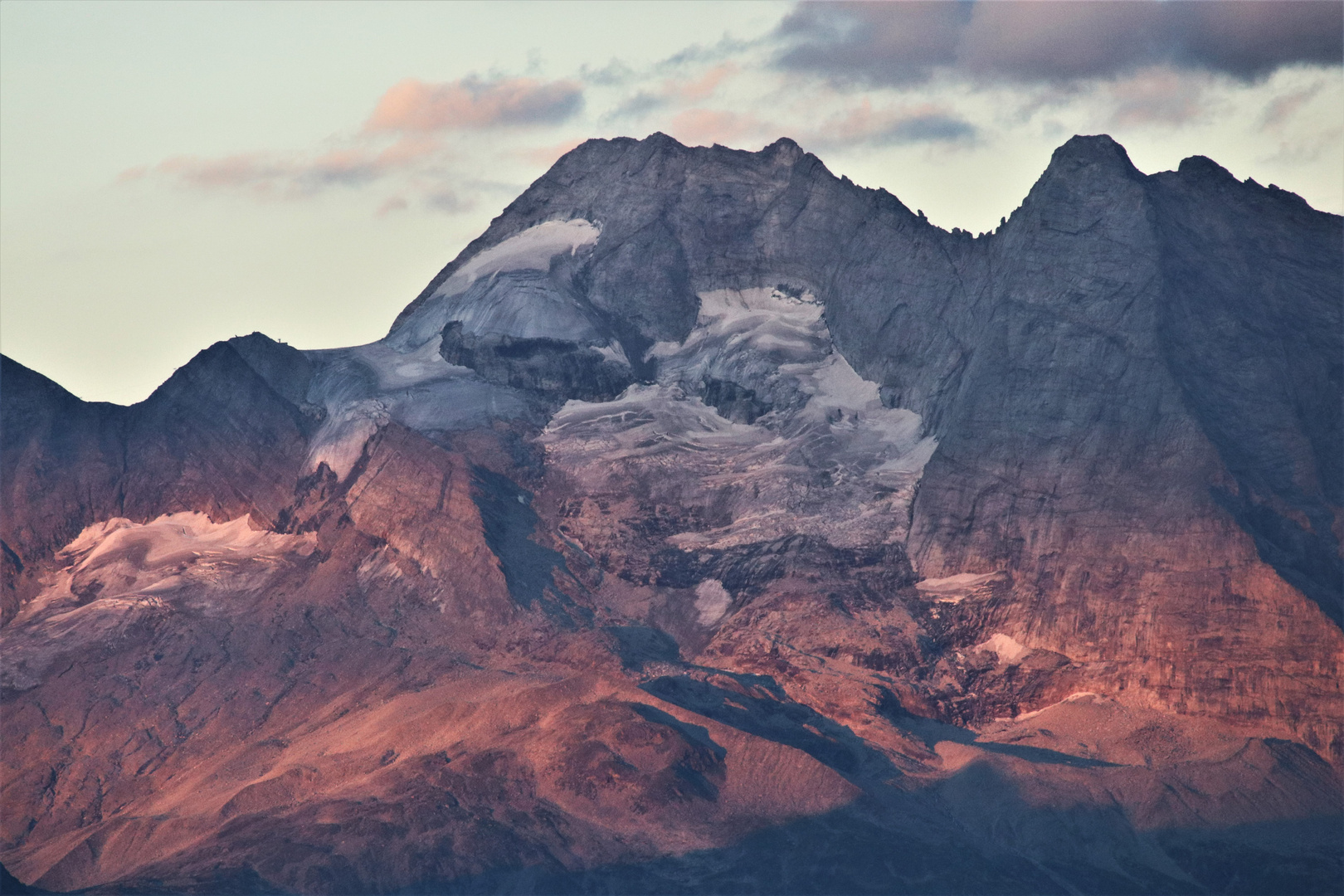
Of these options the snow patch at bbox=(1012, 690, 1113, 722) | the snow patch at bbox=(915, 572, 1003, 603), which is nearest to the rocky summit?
the snow patch at bbox=(915, 572, 1003, 603)

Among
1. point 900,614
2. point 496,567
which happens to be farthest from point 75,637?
point 900,614

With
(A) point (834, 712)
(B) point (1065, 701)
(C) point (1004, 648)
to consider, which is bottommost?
(B) point (1065, 701)

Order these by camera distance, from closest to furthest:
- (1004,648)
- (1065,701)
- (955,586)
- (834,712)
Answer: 1. (834,712)
2. (1065,701)
3. (1004,648)
4. (955,586)

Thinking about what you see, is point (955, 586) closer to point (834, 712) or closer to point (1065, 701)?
point (1065, 701)

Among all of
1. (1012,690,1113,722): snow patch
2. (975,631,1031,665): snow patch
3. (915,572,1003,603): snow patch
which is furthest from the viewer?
(915,572,1003,603): snow patch

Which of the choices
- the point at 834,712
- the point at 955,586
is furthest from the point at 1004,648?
the point at 834,712

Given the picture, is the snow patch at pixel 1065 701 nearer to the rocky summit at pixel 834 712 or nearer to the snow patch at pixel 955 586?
the rocky summit at pixel 834 712

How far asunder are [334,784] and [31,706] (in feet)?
106

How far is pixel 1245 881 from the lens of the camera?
163 m

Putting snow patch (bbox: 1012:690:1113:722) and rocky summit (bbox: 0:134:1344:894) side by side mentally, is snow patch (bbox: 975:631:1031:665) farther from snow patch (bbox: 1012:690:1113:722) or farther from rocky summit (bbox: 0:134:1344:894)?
snow patch (bbox: 1012:690:1113:722)

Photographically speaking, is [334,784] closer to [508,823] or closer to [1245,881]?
[508,823]

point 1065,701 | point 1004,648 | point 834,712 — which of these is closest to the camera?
point 834,712

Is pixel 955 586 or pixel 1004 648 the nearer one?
pixel 1004 648

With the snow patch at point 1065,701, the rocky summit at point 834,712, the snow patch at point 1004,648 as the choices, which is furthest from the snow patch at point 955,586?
the snow patch at point 1065,701
